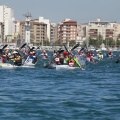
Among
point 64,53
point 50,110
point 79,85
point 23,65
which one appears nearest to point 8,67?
point 23,65

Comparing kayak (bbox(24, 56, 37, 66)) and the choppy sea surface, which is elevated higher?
kayak (bbox(24, 56, 37, 66))

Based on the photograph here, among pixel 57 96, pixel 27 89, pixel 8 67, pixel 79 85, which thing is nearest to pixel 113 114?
pixel 57 96

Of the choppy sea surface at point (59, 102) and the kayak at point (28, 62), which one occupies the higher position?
the kayak at point (28, 62)

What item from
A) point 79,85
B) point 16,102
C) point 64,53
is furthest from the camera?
point 64,53

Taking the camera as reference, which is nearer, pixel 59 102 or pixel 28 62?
pixel 59 102

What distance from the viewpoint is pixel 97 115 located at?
14.8 meters

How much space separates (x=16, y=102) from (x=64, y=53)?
2472 centimetres

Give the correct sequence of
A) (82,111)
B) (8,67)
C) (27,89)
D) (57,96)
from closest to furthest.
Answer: (82,111)
(57,96)
(27,89)
(8,67)

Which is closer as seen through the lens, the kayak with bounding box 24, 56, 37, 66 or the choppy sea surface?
the choppy sea surface

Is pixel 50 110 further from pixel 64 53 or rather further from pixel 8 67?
pixel 64 53

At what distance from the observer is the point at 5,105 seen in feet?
53.5

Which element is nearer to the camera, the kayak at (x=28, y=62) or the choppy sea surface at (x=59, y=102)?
the choppy sea surface at (x=59, y=102)

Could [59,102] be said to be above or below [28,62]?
below

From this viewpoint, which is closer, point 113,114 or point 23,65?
point 113,114
